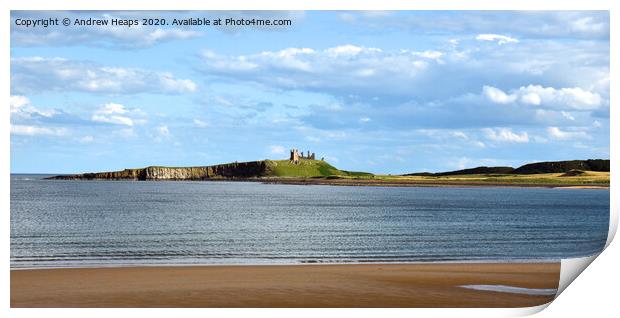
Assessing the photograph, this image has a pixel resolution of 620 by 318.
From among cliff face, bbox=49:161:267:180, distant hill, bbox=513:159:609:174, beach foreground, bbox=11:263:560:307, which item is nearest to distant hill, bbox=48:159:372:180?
cliff face, bbox=49:161:267:180

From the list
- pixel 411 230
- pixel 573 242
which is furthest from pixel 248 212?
pixel 573 242

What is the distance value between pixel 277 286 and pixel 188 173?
12690 cm

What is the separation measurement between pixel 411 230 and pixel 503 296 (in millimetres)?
22983

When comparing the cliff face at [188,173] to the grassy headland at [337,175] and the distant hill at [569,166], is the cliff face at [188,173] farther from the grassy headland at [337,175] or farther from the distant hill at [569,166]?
the distant hill at [569,166]

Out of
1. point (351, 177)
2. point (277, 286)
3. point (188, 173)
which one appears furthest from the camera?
point (188, 173)

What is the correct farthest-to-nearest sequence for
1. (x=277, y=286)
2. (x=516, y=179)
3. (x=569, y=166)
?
(x=516, y=179) → (x=569, y=166) → (x=277, y=286)

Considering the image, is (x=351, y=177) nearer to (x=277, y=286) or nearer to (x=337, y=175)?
(x=337, y=175)

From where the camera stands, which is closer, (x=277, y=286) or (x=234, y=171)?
(x=277, y=286)

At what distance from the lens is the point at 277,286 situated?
17.7 meters

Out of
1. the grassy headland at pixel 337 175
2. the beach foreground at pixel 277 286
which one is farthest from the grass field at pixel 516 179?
the beach foreground at pixel 277 286

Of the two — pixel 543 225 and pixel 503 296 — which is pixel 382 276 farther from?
pixel 543 225

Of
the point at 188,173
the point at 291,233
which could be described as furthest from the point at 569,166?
the point at 188,173

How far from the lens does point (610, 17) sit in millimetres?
15469

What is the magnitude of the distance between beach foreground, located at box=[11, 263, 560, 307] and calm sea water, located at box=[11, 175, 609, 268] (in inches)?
86.4
